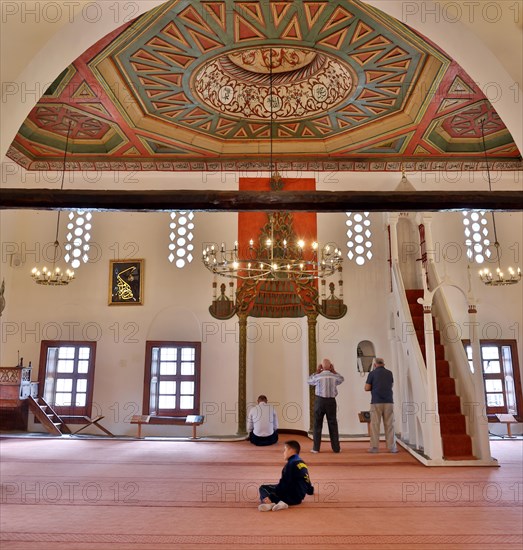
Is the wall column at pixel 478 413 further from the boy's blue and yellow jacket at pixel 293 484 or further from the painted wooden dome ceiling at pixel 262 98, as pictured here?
the painted wooden dome ceiling at pixel 262 98

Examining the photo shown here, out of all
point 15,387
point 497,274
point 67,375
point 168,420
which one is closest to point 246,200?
point 168,420

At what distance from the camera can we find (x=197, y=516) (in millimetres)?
4270

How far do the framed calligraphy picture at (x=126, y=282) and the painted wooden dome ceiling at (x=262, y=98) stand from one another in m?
2.10

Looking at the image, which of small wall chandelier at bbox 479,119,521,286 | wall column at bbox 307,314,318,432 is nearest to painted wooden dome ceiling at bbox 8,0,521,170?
small wall chandelier at bbox 479,119,521,286

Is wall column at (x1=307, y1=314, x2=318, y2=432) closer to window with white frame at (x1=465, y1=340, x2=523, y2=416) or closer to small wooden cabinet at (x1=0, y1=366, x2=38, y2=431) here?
window with white frame at (x1=465, y1=340, x2=523, y2=416)

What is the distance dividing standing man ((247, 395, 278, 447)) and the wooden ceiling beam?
550 cm

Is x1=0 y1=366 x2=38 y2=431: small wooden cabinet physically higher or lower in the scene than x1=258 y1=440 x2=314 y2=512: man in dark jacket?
higher

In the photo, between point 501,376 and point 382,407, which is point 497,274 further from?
point 382,407

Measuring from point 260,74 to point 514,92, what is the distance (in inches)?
177

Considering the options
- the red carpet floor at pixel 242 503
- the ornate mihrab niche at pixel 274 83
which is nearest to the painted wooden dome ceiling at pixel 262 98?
the ornate mihrab niche at pixel 274 83

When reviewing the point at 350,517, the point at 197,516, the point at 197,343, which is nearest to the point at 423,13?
the point at 350,517

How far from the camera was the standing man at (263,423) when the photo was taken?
826cm

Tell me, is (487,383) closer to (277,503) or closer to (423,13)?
(277,503)

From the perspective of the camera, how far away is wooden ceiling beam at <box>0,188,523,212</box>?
333 centimetres
